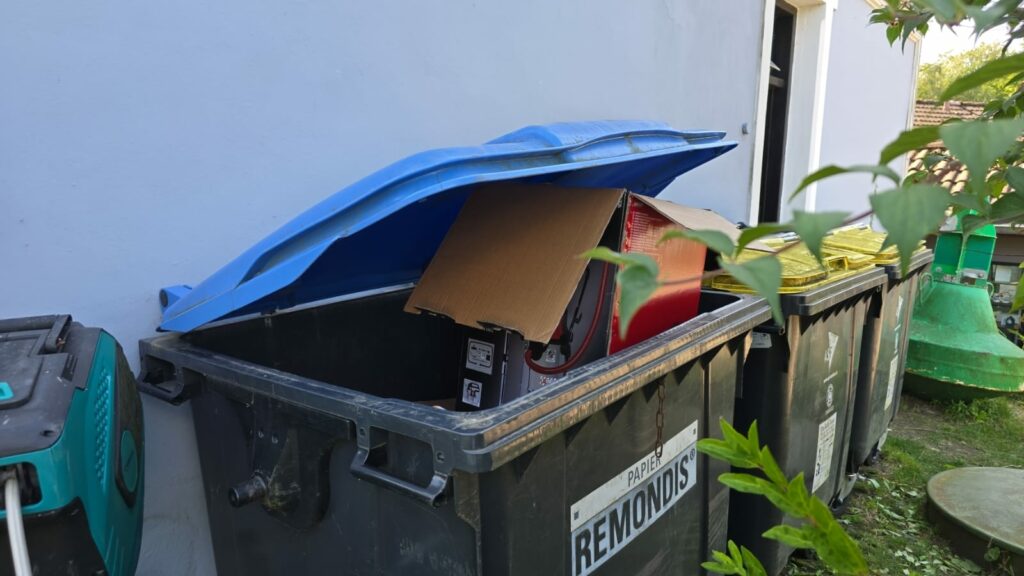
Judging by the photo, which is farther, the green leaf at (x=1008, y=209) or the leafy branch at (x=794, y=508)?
the leafy branch at (x=794, y=508)

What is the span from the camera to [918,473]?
3455 millimetres

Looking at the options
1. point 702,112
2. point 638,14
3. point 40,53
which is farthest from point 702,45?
point 40,53

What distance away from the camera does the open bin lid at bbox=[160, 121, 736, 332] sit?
1.23 m

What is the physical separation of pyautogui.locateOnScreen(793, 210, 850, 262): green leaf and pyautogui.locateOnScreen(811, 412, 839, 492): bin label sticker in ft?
7.79

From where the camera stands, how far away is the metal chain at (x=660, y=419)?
4.93 ft

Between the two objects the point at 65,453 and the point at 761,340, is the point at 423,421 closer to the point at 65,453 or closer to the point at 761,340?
the point at 65,453

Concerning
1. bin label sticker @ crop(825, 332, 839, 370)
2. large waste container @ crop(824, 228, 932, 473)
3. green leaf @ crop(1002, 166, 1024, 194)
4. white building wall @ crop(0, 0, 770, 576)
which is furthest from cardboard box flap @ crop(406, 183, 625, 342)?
large waste container @ crop(824, 228, 932, 473)

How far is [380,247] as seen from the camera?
1.74 meters

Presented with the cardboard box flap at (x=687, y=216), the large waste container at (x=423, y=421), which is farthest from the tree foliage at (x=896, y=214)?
the cardboard box flap at (x=687, y=216)

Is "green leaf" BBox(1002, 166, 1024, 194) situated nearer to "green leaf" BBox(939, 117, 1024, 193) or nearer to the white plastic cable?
"green leaf" BBox(939, 117, 1024, 193)

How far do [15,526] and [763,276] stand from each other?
1118mm

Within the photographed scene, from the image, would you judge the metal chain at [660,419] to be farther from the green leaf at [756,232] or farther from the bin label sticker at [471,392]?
the green leaf at [756,232]

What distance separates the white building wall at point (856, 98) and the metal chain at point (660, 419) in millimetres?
4531

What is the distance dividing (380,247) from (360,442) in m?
0.75
